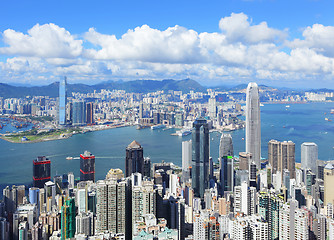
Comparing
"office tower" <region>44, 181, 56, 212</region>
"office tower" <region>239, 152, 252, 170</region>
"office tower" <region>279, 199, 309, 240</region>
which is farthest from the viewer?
"office tower" <region>239, 152, 252, 170</region>

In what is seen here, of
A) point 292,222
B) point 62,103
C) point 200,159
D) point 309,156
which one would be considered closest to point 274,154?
point 309,156

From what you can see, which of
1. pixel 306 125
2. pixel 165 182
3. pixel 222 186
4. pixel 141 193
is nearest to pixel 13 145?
pixel 165 182

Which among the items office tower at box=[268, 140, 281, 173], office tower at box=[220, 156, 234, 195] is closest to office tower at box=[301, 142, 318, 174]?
office tower at box=[268, 140, 281, 173]

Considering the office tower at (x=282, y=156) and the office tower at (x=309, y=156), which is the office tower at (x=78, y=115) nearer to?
the office tower at (x=282, y=156)

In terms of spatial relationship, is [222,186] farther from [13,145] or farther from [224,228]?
[13,145]

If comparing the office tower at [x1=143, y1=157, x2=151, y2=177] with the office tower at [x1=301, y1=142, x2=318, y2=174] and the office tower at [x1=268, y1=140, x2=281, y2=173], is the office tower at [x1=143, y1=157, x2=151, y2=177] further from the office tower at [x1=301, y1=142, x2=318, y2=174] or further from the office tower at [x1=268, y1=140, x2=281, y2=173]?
the office tower at [x1=301, y1=142, x2=318, y2=174]

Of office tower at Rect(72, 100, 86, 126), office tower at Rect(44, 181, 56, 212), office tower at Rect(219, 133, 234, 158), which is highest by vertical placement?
office tower at Rect(72, 100, 86, 126)

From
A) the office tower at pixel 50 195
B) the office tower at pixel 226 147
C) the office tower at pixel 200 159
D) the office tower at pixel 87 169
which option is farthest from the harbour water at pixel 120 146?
the office tower at pixel 200 159

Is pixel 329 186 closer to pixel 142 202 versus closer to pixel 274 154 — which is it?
pixel 274 154
